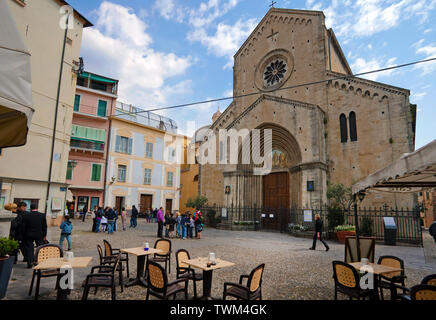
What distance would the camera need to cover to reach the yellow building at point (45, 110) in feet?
37.8

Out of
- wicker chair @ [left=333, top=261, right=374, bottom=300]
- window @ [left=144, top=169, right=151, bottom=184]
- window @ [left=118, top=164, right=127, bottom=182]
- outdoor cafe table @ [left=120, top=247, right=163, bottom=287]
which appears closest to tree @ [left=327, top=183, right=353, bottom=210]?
wicker chair @ [left=333, top=261, right=374, bottom=300]

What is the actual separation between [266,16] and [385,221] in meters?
18.3

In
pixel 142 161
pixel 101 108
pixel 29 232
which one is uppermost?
pixel 101 108

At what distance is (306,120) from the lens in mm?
16141

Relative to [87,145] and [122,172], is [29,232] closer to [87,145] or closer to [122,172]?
[87,145]

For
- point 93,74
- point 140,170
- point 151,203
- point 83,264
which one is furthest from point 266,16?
point 83,264

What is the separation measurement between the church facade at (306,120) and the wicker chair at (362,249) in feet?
28.5

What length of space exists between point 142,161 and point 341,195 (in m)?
20.0

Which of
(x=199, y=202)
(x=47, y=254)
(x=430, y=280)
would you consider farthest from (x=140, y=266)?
(x=199, y=202)

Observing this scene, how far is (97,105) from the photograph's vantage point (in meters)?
24.8

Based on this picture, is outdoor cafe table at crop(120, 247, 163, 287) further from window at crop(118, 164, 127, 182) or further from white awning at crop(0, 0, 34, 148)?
window at crop(118, 164, 127, 182)

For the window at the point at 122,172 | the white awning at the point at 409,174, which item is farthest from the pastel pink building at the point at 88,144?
the white awning at the point at 409,174

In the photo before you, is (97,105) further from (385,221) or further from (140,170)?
(385,221)
